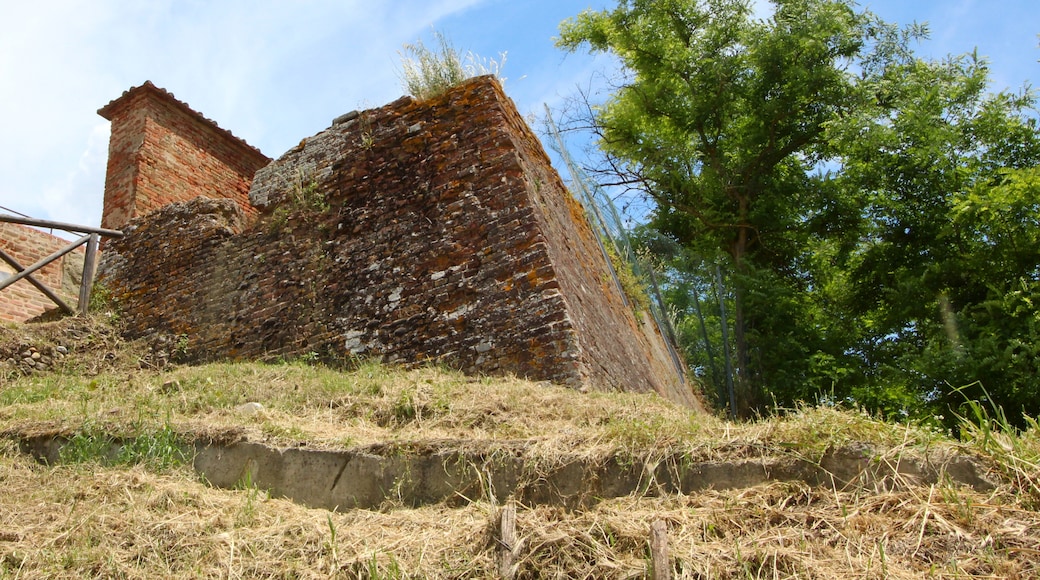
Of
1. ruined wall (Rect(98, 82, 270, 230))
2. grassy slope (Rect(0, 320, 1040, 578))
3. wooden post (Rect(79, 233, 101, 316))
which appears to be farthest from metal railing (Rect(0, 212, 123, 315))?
grassy slope (Rect(0, 320, 1040, 578))

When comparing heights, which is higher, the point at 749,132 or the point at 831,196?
the point at 749,132

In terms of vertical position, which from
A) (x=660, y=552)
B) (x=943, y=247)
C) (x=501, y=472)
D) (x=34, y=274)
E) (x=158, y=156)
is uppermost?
(x=158, y=156)

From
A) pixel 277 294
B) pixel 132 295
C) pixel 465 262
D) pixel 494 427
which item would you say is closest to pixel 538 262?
pixel 465 262

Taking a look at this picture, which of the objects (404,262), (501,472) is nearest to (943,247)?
(404,262)

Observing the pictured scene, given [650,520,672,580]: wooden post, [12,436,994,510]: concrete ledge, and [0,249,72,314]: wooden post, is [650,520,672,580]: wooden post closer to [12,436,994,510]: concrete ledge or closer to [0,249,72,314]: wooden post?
[12,436,994,510]: concrete ledge

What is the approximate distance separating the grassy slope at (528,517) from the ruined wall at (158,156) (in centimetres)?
613

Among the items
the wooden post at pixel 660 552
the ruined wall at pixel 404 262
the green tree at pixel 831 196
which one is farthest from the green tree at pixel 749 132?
the wooden post at pixel 660 552

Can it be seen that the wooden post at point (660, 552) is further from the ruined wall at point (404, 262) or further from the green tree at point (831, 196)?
the green tree at point (831, 196)

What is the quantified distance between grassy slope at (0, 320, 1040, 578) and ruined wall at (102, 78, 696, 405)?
158cm

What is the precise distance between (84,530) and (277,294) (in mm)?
4342

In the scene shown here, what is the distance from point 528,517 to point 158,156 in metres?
9.08

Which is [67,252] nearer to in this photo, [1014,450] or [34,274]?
[34,274]

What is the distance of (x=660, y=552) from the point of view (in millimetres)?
3039

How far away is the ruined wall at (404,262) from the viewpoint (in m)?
6.47
